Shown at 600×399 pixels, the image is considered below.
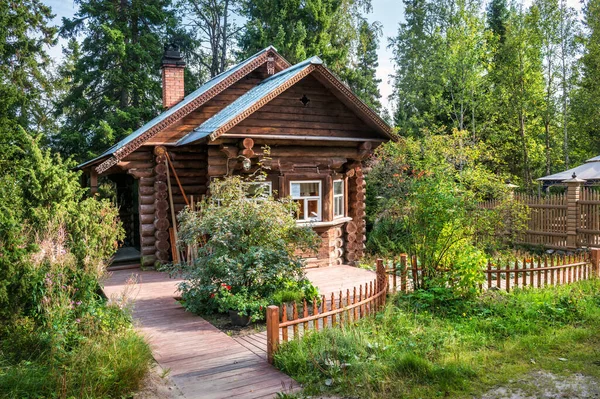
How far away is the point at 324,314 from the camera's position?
6.65 metres

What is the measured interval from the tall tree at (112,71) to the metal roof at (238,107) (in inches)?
418

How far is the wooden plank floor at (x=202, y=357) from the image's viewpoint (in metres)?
5.47

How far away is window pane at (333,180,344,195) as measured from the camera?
1493 cm

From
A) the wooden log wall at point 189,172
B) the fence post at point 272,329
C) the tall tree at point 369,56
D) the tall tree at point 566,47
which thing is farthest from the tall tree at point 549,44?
the fence post at point 272,329

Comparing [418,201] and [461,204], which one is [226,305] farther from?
[461,204]

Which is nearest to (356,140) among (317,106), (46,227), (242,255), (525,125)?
(317,106)

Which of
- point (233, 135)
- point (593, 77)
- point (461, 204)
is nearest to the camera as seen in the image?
point (461, 204)

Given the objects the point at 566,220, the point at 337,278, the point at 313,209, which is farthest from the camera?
the point at 566,220

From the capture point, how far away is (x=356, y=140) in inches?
556

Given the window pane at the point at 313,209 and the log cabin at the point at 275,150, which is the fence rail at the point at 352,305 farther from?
the log cabin at the point at 275,150

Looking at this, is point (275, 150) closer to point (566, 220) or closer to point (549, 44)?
point (566, 220)

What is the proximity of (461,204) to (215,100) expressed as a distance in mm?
9117

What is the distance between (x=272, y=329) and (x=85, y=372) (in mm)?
2257

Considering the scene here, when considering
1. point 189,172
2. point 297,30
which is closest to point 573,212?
point 189,172
